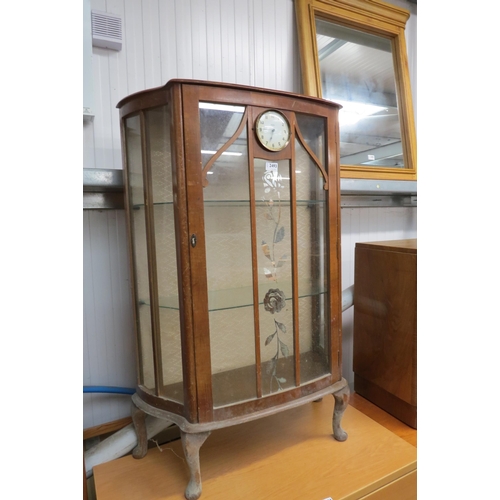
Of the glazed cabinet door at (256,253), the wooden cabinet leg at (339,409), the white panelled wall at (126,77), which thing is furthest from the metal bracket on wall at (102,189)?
the wooden cabinet leg at (339,409)

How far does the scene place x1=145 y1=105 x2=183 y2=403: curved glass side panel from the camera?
88 centimetres

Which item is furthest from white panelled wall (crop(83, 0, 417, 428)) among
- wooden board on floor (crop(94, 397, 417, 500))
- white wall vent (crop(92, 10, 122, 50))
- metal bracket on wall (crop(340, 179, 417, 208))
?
metal bracket on wall (crop(340, 179, 417, 208))

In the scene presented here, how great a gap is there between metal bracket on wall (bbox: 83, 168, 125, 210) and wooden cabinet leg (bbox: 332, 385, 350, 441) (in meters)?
0.92

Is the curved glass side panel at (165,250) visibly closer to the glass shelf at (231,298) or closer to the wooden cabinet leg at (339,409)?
the glass shelf at (231,298)

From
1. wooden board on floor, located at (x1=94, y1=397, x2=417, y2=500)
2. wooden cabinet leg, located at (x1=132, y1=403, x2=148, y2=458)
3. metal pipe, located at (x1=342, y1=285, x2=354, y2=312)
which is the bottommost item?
wooden board on floor, located at (x1=94, y1=397, x2=417, y2=500)

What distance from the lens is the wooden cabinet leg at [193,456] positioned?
855mm

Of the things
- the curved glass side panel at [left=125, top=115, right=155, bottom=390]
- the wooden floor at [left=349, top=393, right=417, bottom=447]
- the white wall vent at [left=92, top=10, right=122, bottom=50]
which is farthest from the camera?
A: the wooden floor at [left=349, top=393, right=417, bottom=447]

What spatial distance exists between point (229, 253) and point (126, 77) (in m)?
0.70

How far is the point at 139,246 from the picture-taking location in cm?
98

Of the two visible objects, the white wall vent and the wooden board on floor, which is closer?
the wooden board on floor

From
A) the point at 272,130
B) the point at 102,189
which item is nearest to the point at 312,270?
the point at 272,130

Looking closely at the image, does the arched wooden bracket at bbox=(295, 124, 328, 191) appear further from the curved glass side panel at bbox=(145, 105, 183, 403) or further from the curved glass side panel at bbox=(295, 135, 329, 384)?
the curved glass side panel at bbox=(145, 105, 183, 403)
